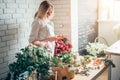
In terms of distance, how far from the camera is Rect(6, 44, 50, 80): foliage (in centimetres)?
199

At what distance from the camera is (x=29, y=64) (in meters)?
2.01

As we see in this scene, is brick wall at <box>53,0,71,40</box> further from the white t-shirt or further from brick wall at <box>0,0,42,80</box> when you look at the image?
the white t-shirt

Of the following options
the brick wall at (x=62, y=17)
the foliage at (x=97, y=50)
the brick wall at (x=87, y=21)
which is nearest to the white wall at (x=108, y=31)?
the brick wall at (x=87, y=21)

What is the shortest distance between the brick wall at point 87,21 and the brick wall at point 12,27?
1.20m

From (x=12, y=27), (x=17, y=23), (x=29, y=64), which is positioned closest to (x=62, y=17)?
(x=17, y=23)

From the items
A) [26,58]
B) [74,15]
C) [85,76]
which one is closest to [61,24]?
[74,15]

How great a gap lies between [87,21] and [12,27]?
2.04 metres

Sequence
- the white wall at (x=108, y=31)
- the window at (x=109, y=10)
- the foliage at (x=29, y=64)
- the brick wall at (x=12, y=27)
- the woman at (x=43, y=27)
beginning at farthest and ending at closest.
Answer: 1. the window at (x=109, y=10)
2. the white wall at (x=108, y=31)
3. the brick wall at (x=12, y=27)
4. the woman at (x=43, y=27)
5. the foliage at (x=29, y=64)

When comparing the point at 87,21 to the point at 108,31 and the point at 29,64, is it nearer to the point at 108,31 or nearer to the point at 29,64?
the point at 108,31

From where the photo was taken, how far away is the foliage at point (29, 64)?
199cm

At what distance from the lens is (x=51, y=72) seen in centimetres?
221

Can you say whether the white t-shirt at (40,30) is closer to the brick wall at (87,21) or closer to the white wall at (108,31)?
the brick wall at (87,21)

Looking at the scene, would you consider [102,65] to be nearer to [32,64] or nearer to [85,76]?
[85,76]

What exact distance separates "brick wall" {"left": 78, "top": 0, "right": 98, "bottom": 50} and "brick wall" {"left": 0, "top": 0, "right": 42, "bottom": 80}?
3.95ft
